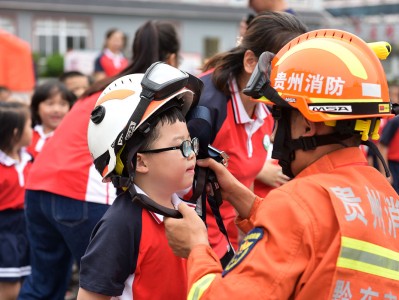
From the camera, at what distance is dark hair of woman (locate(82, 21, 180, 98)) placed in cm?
425

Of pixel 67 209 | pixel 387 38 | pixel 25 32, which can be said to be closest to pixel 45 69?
pixel 25 32

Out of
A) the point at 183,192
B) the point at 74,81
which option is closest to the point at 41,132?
the point at 74,81

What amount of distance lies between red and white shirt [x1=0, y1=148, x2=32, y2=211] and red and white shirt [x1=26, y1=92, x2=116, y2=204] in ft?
3.84

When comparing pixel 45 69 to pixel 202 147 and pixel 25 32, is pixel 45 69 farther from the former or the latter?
pixel 202 147

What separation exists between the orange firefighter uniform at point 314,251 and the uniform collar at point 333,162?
3cm

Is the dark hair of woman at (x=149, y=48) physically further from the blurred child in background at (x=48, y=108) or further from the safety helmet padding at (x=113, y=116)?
the blurred child in background at (x=48, y=108)

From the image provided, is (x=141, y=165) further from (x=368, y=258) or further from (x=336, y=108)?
(x=368, y=258)

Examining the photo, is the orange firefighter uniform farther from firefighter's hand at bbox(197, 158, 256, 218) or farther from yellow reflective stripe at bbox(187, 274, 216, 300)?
firefighter's hand at bbox(197, 158, 256, 218)

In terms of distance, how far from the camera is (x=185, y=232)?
245 cm

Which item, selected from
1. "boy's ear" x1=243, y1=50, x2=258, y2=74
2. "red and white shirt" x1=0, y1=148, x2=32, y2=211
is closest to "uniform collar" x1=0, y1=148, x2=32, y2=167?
"red and white shirt" x1=0, y1=148, x2=32, y2=211

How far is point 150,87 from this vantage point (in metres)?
2.63

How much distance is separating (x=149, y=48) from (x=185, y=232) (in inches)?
81.8

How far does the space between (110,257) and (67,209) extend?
1575 mm

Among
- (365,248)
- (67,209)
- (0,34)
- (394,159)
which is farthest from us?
(0,34)
